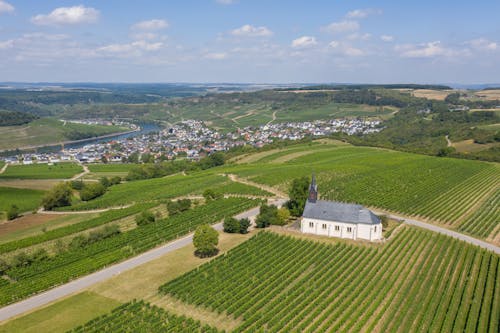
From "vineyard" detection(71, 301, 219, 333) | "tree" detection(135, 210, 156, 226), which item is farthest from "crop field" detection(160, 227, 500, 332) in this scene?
"tree" detection(135, 210, 156, 226)

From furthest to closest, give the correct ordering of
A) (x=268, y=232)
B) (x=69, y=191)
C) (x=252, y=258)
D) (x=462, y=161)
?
1. (x=462, y=161)
2. (x=69, y=191)
3. (x=268, y=232)
4. (x=252, y=258)

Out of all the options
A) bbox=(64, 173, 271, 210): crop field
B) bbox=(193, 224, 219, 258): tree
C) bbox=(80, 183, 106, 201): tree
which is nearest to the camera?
bbox=(193, 224, 219, 258): tree

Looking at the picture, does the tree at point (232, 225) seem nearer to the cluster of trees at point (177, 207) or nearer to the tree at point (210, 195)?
the cluster of trees at point (177, 207)

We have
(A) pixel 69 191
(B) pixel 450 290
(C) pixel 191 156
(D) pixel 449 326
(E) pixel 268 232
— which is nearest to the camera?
(D) pixel 449 326

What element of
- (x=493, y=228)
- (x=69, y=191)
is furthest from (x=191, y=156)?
(x=493, y=228)

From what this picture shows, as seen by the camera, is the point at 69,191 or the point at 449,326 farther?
the point at 69,191

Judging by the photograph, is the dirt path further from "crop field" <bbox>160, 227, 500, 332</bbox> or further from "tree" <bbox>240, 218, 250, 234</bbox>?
"crop field" <bbox>160, 227, 500, 332</bbox>

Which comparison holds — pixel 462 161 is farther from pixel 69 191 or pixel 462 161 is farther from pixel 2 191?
pixel 2 191
